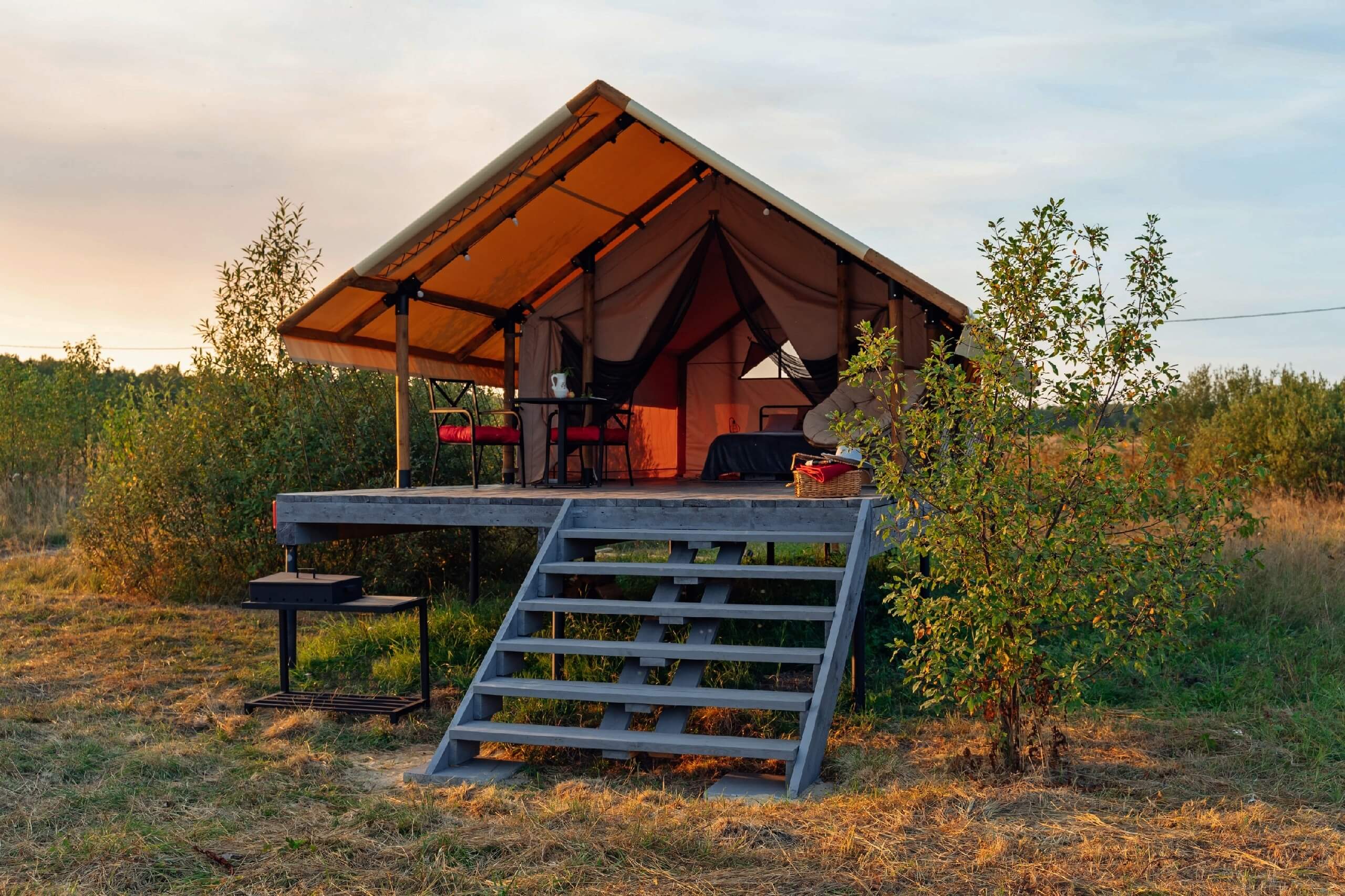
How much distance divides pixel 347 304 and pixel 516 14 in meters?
2.37

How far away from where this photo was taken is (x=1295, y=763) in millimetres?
4180

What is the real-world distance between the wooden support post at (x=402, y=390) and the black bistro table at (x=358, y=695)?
74.0 inches

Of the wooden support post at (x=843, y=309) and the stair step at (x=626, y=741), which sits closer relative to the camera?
the stair step at (x=626, y=741)

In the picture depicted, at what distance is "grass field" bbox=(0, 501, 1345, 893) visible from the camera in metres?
3.06

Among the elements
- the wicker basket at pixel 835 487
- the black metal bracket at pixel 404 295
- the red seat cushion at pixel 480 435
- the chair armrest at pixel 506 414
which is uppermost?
the black metal bracket at pixel 404 295

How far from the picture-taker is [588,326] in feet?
29.5

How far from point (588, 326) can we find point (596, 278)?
41 centimetres

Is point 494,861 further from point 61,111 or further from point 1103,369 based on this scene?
point 61,111

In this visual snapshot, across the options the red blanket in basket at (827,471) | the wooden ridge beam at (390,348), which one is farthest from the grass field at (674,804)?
the wooden ridge beam at (390,348)

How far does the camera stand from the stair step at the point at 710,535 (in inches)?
205

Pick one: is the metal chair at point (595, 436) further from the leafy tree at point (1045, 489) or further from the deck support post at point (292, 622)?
the leafy tree at point (1045, 489)

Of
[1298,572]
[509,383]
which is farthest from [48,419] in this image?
[1298,572]

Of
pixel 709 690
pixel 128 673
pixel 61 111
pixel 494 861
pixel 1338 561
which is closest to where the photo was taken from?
pixel 494 861

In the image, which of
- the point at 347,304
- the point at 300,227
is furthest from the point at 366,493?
the point at 300,227
